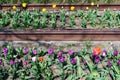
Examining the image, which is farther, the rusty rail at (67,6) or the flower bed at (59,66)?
the rusty rail at (67,6)

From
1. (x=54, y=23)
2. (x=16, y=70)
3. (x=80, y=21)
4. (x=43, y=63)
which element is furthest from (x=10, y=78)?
(x=80, y=21)

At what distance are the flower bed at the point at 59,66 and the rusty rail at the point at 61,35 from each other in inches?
29.6

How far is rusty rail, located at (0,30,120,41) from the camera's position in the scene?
20.5 ft

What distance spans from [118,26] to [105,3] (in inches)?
70.8

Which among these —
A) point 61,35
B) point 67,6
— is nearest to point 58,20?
point 67,6

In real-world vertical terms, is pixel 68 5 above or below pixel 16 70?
above

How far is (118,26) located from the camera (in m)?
7.13

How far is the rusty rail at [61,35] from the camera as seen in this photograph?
6.25 meters

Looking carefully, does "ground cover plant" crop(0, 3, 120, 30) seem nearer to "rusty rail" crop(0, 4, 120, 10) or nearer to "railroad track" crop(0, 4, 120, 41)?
"rusty rail" crop(0, 4, 120, 10)

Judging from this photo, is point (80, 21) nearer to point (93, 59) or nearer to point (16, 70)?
point (93, 59)

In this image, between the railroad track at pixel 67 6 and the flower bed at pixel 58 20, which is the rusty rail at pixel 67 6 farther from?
the flower bed at pixel 58 20

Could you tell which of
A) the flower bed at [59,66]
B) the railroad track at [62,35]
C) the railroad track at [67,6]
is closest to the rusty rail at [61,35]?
the railroad track at [62,35]

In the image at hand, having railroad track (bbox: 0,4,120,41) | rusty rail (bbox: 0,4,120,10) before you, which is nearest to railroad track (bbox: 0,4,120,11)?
rusty rail (bbox: 0,4,120,10)

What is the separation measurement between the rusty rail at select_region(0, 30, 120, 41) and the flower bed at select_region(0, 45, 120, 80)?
751 mm
